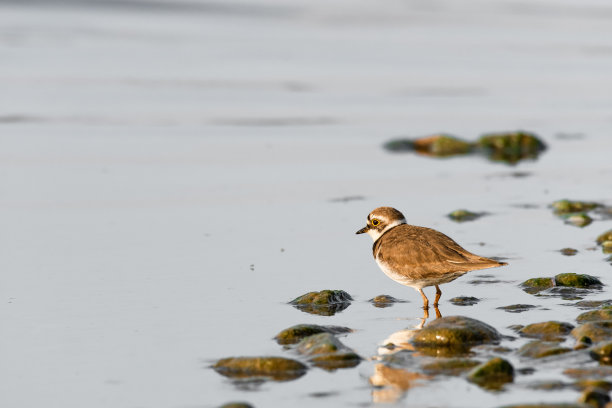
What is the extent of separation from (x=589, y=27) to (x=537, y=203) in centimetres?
2402

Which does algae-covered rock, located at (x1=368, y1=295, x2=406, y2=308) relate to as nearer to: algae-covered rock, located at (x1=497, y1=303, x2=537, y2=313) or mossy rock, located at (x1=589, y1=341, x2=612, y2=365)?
algae-covered rock, located at (x1=497, y1=303, x2=537, y2=313)

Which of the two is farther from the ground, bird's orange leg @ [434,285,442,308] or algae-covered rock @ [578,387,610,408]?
bird's orange leg @ [434,285,442,308]

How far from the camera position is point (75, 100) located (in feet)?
68.8

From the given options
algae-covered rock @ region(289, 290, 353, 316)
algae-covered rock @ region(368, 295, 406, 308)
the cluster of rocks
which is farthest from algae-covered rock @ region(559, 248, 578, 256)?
the cluster of rocks

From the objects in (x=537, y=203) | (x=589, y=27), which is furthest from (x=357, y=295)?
(x=589, y=27)

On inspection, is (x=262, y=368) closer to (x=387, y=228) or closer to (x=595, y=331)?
(x=595, y=331)

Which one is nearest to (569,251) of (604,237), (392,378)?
(604,237)

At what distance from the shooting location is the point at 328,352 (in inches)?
296

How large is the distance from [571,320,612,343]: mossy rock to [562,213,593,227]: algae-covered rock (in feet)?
14.3

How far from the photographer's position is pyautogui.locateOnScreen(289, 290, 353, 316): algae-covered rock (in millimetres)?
9141

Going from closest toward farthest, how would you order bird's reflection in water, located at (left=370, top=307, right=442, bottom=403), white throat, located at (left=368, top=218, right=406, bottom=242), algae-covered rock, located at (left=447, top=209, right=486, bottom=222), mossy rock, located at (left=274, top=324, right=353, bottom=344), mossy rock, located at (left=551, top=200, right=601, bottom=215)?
bird's reflection in water, located at (left=370, top=307, right=442, bottom=403) → mossy rock, located at (left=274, top=324, right=353, bottom=344) → white throat, located at (left=368, top=218, right=406, bottom=242) → algae-covered rock, located at (left=447, top=209, right=486, bottom=222) → mossy rock, located at (left=551, top=200, right=601, bottom=215)

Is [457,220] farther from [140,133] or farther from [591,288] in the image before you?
[140,133]

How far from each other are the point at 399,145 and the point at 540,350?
401 inches

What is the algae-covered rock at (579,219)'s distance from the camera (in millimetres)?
12109
